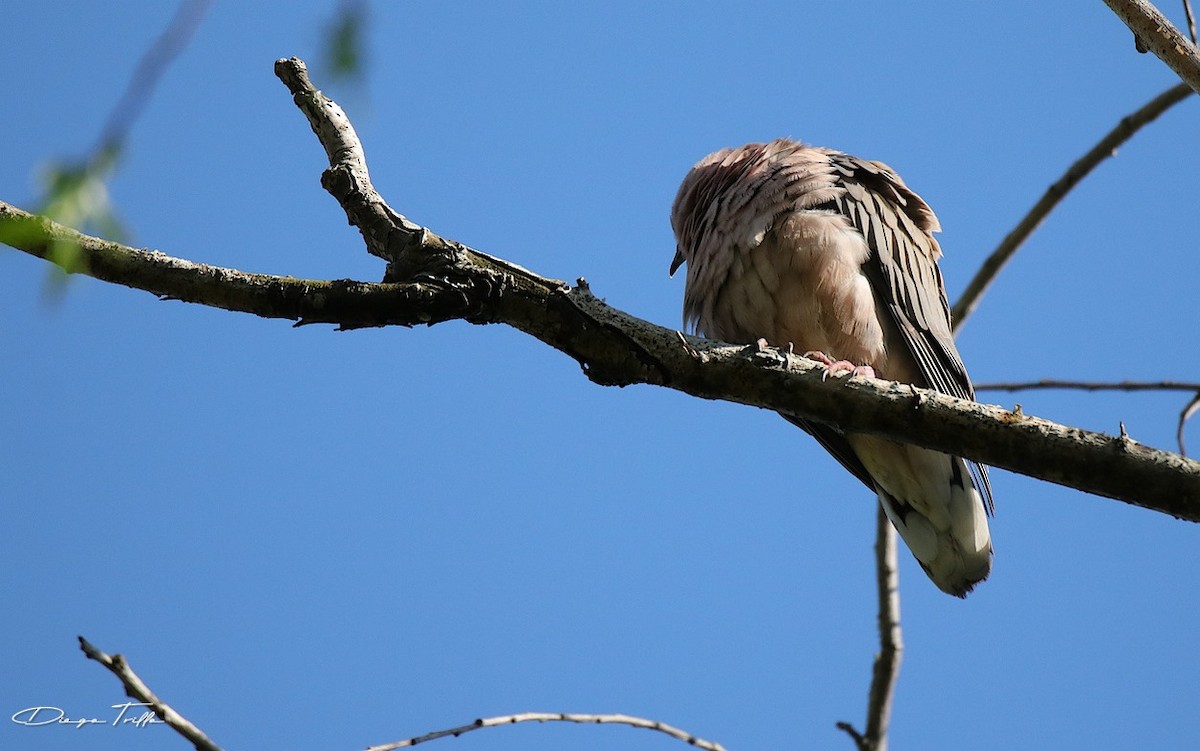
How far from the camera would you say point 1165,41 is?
8.07 feet

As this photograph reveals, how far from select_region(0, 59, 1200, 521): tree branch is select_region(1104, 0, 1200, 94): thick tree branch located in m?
0.95

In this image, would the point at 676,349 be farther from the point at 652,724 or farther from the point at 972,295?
the point at 972,295

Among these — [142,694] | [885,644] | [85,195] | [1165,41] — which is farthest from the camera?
[885,644]

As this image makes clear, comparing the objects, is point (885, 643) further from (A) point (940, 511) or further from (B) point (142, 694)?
(B) point (142, 694)

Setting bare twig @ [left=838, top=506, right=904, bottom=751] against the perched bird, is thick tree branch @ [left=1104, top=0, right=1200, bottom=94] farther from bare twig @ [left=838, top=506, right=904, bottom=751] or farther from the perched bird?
A: bare twig @ [left=838, top=506, right=904, bottom=751]

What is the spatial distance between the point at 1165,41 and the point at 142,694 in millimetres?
2722

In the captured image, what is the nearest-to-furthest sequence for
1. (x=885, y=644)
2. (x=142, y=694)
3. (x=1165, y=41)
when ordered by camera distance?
(x=142, y=694), (x=1165, y=41), (x=885, y=644)

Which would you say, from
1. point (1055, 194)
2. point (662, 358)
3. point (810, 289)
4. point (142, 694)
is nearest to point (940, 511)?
point (810, 289)

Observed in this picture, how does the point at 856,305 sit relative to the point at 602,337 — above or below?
above

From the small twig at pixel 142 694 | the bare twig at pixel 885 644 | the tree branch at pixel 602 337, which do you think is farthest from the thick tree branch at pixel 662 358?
the bare twig at pixel 885 644

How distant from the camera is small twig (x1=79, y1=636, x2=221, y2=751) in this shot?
1993 mm

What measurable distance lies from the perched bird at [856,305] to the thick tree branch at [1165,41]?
1496mm

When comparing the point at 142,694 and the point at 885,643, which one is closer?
the point at 142,694

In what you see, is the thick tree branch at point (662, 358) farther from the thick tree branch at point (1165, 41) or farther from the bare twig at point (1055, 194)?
the bare twig at point (1055, 194)
